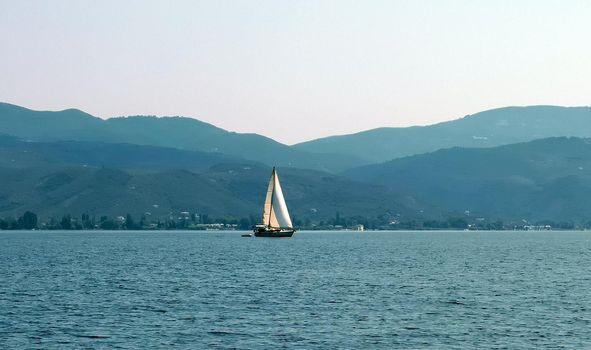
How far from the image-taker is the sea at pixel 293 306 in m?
73.4

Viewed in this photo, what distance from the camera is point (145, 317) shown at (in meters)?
85.5

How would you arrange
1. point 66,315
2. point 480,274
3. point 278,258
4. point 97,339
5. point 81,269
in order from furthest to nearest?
1. point 278,258
2. point 81,269
3. point 480,274
4. point 66,315
5. point 97,339

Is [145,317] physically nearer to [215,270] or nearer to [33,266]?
[215,270]

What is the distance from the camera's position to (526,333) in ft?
252

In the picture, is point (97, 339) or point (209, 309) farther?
point (209, 309)

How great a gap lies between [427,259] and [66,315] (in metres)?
106

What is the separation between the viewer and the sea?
73.4 metres

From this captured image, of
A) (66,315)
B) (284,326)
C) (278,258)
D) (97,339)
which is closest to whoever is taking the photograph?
(97,339)

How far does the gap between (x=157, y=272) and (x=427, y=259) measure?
60933 mm

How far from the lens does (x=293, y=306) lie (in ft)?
309

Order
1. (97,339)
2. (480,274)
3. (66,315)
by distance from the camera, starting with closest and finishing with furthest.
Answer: (97,339)
(66,315)
(480,274)

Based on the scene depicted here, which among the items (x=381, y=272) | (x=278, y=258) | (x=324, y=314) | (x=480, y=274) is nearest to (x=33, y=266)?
(x=278, y=258)

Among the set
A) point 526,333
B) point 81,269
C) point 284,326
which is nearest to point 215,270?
point 81,269

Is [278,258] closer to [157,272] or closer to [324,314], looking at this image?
[157,272]
